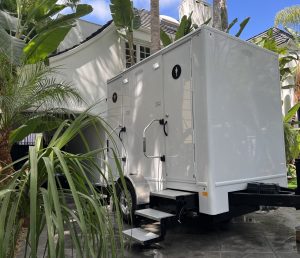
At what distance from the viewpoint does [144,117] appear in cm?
634

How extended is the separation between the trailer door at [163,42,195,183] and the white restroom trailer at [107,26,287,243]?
0.05ft

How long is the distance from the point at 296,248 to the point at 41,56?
211 inches

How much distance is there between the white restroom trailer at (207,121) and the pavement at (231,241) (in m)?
0.68

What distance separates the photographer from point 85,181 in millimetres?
2367

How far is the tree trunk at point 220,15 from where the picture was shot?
1099cm

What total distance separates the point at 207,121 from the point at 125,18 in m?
7.07

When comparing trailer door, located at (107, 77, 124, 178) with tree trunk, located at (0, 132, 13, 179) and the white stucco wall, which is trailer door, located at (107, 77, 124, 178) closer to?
the white stucco wall

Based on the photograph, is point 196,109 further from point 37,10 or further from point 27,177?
point 37,10

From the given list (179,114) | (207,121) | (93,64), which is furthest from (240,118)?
(93,64)

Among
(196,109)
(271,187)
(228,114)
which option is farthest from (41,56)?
(271,187)

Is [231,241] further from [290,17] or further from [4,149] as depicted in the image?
[290,17]

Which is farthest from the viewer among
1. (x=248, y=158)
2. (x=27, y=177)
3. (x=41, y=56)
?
(x=41, y=56)

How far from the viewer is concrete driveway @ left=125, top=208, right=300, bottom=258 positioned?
4.92m

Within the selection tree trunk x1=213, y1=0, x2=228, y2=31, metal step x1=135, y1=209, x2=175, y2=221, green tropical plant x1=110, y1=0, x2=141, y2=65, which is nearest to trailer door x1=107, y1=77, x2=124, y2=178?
metal step x1=135, y1=209, x2=175, y2=221
